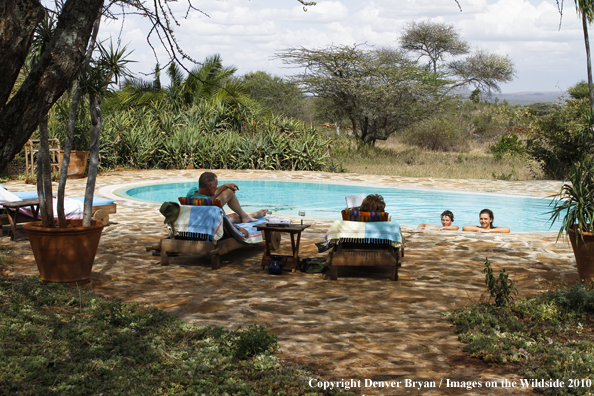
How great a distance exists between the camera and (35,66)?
2.78 metres

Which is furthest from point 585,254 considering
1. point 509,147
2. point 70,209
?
point 509,147

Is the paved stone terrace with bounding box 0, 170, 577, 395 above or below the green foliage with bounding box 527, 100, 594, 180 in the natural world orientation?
below

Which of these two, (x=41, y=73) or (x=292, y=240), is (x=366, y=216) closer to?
(x=292, y=240)

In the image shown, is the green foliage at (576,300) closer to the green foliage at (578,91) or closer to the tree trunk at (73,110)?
the tree trunk at (73,110)

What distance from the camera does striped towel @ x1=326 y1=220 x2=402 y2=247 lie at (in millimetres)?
5379

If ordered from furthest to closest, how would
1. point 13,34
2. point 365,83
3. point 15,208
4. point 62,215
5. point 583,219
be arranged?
point 365,83 < point 15,208 < point 583,219 < point 62,215 < point 13,34

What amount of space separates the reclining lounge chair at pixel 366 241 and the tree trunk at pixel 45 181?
8.67 feet

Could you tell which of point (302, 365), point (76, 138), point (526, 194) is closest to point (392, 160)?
point (526, 194)

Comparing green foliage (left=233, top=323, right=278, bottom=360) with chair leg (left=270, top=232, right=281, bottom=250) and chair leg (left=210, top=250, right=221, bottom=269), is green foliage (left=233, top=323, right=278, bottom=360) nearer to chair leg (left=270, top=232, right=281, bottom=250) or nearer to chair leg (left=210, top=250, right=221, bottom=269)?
chair leg (left=210, top=250, right=221, bottom=269)

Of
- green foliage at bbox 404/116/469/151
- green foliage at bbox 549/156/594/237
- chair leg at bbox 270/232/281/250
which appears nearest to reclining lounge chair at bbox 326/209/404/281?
chair leg at bbox 270/232/281/250

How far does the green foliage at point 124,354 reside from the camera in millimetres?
2875

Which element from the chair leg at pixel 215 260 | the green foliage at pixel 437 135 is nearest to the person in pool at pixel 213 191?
the chair leg at pixel 215 260

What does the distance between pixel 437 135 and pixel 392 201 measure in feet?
46.5

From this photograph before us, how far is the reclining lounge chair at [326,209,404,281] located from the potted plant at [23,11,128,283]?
2.31 meters
